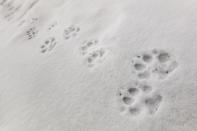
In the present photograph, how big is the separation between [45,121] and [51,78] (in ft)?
1.24

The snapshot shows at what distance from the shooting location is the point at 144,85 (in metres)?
1.53

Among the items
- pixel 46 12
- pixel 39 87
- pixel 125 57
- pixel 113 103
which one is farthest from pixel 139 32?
pixel 46 12

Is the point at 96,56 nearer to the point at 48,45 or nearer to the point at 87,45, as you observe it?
the point at 87,45

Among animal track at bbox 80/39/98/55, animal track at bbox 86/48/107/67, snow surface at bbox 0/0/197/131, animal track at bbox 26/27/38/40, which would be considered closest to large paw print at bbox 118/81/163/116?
snow surface at bbox 0/0/197/131

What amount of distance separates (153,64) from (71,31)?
86 centimetres

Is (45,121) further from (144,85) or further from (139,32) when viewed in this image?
(139,32)

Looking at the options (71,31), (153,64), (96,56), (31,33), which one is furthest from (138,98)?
(31,33)

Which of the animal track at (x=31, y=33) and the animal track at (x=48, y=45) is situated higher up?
the animal track at (x=31, y=33)

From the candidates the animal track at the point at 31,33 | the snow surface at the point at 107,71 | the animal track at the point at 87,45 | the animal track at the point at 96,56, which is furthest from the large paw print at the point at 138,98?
the animal track at the point at 31,33

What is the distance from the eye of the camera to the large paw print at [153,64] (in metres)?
1.55

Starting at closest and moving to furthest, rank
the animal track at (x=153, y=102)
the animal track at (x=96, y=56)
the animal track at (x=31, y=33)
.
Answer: the animal track at (x=153, y=102), the animal track at (x=96, y=56), the animal track at (x=31, y=33)

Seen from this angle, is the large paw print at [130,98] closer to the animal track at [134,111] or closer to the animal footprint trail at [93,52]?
the animal track at [134,111]

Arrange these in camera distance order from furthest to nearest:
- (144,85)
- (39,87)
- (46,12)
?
(46,12) → (39,87) → (144,85)

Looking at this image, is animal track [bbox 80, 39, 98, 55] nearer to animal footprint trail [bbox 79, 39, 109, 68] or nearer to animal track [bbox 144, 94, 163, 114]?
animal footprint trail [bbox 79, 39, 109, 68]
